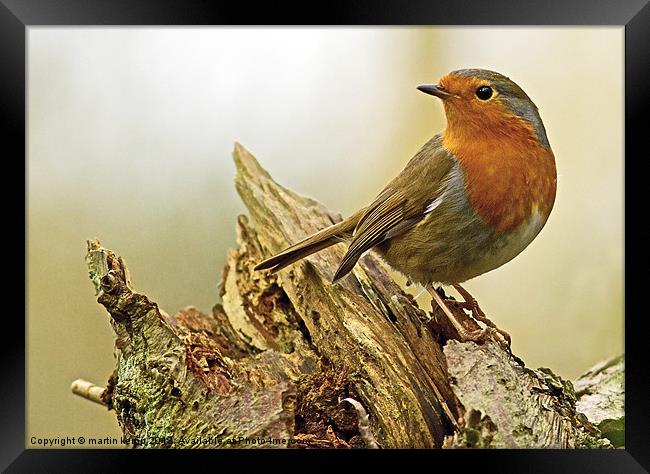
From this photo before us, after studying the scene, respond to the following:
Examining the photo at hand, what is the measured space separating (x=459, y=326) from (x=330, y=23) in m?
1.41

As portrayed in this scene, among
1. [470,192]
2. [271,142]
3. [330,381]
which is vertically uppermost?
[271,142]

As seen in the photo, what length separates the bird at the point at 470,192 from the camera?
2795 mm

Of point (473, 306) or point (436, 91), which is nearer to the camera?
point (436, 91)

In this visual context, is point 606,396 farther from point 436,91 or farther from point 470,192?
point 436,91

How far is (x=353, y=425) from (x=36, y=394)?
1.40 m

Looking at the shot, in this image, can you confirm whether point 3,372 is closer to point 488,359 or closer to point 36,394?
point 36,394

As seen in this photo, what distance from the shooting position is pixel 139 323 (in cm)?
291

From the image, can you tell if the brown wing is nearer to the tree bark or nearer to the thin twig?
the tree bark

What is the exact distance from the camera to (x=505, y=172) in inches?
110

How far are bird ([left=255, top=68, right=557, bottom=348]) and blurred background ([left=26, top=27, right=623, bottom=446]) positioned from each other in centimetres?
21

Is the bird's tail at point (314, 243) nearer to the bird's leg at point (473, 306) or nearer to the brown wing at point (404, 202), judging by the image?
the brown wing at point (404, 202)

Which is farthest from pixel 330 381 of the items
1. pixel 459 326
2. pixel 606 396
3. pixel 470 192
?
pixel 606 396

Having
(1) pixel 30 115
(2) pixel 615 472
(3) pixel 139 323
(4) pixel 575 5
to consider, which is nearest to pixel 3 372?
(3) pixel 139 323

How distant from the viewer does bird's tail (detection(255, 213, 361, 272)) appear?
3109 millimetres
